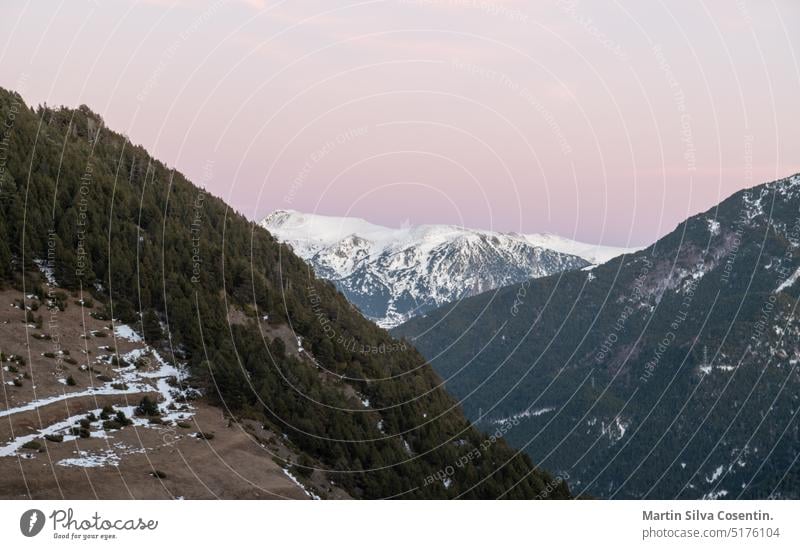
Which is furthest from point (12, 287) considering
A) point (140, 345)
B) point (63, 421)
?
point (63, 421)

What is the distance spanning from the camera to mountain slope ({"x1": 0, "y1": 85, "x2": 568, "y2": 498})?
8719 centimetres

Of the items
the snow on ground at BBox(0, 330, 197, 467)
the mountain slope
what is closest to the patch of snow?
the snow on ground at BBox(0, 330, 197, 467)

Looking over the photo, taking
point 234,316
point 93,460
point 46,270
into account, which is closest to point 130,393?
point 93,460

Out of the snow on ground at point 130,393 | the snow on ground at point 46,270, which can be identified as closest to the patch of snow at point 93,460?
the snow on ground at point 130,393

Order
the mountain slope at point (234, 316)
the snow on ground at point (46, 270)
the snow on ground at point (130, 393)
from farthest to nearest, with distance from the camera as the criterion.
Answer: the snow on ground at point (46, 270), the mountain slope at point (234, 316), the snow on ground at point (130, 393)

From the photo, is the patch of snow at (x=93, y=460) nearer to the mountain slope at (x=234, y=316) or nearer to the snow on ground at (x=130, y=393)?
the snow on ground at (x=130, y=393)

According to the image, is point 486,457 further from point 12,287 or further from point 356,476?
point 12,287

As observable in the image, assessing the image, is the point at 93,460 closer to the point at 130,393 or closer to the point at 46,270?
the point at 130,393

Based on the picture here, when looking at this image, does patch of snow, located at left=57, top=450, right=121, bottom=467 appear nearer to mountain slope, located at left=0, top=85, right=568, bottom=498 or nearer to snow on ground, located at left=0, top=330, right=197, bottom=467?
snow on ground, located at left=0, top=330, right=197, bottom=467

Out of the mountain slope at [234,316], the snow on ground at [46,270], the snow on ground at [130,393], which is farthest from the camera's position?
the snow on ground at [46,270]

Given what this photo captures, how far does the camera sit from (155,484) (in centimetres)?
5778

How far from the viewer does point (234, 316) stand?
10356 cm

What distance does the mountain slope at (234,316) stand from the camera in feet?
286
